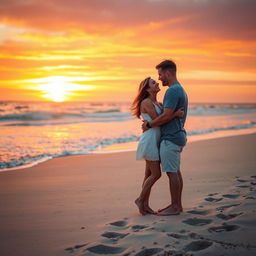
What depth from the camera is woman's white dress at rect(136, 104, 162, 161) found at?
480 centimetres

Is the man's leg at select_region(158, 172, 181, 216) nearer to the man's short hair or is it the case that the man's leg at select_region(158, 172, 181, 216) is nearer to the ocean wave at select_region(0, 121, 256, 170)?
the man's short hair

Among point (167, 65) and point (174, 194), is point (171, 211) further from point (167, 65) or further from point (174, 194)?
point (167, 65)

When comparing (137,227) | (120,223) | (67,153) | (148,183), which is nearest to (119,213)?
(120,223)

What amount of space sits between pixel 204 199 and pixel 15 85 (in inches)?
2462

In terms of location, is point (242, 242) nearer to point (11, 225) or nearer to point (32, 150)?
point (11, 225)

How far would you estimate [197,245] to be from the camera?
3.46m

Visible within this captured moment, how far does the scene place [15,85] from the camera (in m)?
62.8

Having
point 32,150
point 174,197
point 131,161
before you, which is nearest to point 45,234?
point 174,197

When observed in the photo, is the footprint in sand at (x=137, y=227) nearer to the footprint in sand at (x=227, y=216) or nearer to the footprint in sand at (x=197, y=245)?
the footprint in sand at (x=197, y=245)

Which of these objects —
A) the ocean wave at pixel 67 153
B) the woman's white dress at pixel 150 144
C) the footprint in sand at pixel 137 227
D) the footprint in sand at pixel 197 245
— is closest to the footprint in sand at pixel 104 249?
the footprint in sand at pixel 137 227

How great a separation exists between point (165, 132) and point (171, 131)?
98 mm

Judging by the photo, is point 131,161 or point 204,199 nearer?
point 204,199

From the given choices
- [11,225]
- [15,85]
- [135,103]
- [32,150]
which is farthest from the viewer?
[15,85]

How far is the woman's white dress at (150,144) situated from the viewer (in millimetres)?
4797
